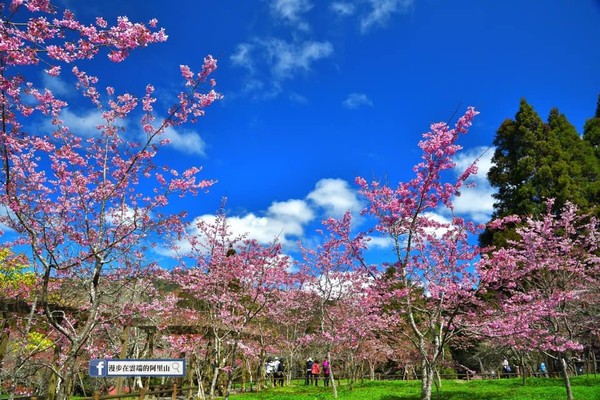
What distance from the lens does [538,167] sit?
29625mm

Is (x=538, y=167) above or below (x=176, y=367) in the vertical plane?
above

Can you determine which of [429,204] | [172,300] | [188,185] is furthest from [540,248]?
[172,300]

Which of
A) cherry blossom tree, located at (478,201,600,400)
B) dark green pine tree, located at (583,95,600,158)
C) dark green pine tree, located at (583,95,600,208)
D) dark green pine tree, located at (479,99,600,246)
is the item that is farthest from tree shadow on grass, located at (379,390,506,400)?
dark green pine tree, located at (583,95,600,158)

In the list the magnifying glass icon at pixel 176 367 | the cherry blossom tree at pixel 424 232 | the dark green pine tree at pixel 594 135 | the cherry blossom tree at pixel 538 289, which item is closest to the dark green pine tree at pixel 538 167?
the dark green pine tree at pixel 594 135

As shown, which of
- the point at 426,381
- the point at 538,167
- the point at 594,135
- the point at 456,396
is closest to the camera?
the point at 426,381

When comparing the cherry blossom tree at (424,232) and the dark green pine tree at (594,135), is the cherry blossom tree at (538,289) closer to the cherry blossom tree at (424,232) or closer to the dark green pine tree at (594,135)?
the cherry blossom tree at (424,232)

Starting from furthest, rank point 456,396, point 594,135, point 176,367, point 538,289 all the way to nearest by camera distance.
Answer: point 594,135 < point 456,396 < point 538,289 < point 176,367

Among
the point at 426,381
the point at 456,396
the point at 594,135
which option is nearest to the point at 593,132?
the point at 594,135

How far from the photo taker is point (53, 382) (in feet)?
42.9

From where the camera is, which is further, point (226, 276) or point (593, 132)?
point (593, 132)

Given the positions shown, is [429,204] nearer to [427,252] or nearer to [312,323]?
[427,252]

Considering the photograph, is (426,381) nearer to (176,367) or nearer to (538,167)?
(176,367)

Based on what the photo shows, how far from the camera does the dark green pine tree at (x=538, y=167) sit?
27.9m

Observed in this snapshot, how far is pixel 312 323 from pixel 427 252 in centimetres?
1921
